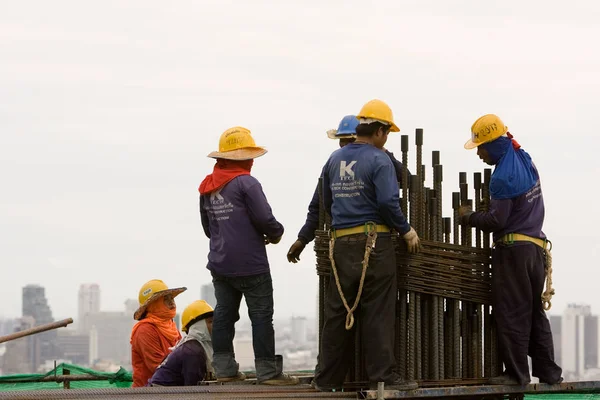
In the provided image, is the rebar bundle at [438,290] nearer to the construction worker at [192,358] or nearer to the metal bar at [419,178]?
the metal bar at [419,178]

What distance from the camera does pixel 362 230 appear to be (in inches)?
522

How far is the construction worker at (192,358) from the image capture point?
A: 15711 mm

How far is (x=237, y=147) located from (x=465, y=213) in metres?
2.49

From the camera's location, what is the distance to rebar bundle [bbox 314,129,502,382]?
45.0 ft

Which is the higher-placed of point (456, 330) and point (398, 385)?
point (456, 330)

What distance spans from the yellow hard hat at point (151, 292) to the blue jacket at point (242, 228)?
324 cm

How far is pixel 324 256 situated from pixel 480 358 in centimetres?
189

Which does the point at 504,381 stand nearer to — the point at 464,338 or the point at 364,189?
the point at 464,338

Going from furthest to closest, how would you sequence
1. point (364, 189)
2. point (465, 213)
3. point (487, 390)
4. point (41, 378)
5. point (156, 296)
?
point (41, 378)
point (156, 296)
point (465, 213)
point (487, 390)
point (364, 189)

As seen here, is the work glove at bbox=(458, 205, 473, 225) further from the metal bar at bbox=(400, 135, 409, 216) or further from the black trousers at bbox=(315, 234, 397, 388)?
the black trousers at bbox=(315, 234, 397, 388)

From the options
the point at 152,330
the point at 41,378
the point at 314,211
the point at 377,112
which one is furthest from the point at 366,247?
the point at 41,378

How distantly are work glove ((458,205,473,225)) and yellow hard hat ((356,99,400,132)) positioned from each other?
127cm

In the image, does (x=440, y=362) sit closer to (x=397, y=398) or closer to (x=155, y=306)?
(x=397, y=398)

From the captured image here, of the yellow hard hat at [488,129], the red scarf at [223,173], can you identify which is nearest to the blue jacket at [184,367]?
the red scarf at [223,173]
